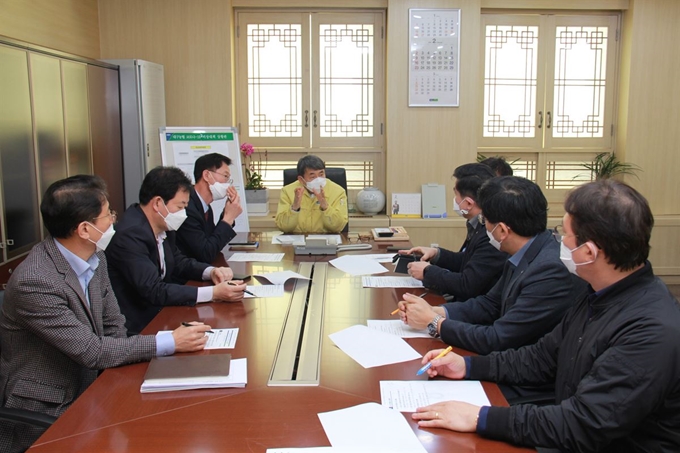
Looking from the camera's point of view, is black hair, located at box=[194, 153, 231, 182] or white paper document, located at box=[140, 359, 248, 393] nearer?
white paper document, located at box=[140, 359, 248, 393]

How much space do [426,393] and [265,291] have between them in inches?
50.5

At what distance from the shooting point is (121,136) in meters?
5.19

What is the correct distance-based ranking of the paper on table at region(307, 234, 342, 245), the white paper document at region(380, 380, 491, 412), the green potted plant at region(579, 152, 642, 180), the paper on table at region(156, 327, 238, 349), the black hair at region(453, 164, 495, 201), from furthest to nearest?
1. the green potted plant at region(579, 152, 642, 180)
2. the paper on table at region(307, 234, 342, 245)
3. the black hair at region(453, 164, 495, 201)
4. the paper on table at region(156, 327, 238, 349)
5. the white paper document at region(380, 380, 491, 412)

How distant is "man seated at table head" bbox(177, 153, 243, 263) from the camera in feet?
11.7

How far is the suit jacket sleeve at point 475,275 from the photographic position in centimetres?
277

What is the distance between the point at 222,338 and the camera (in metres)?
2.23

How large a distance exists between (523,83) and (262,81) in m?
2.54

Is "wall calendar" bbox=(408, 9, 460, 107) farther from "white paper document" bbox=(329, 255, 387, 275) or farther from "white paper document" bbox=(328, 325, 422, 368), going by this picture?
"white paper document" bbox=(328, 325, 422, 368)

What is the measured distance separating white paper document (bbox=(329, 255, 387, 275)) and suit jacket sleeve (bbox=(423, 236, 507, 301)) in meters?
0.49

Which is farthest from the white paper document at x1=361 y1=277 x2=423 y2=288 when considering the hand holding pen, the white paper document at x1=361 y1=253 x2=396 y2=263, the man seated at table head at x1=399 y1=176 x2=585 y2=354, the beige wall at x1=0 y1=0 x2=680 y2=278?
the beige wall at x1=0 y1=0 x2=680 y2=278

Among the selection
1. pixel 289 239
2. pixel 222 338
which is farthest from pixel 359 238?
pixel 222 338

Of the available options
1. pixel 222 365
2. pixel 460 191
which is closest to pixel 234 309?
pixel 222 365

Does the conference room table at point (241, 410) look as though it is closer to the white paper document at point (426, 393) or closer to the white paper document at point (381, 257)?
the white paper document at point (426, 393)

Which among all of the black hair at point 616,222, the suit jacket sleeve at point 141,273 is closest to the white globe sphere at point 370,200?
A: the suit jacket sleeve at point 141,273
